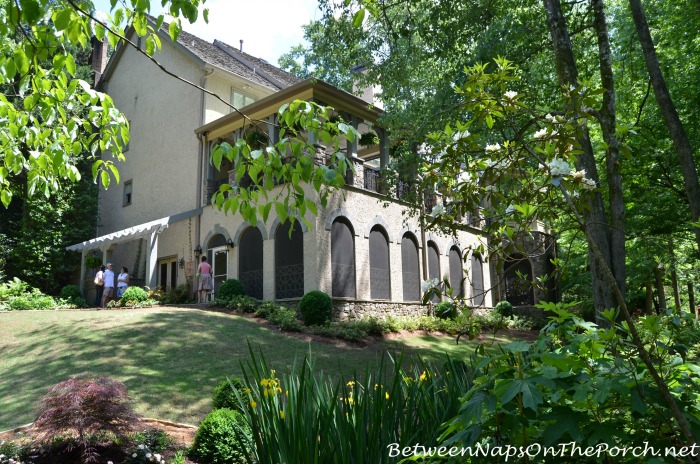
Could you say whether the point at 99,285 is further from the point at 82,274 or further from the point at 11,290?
the point at 82,274

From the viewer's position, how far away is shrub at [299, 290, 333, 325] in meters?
16.6

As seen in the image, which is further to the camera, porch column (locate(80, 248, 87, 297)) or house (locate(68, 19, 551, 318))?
porch column (locate(80, 248, 87, 297))

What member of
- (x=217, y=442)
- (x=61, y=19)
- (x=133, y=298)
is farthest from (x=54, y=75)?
(x=133, y=298)

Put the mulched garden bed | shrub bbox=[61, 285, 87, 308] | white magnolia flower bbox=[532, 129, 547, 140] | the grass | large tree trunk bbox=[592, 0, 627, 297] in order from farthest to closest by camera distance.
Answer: shrub bbox=[61, 285, 87, 308] → the grass → large tree trunk bbox=[592, 0, 627, 297] → the mulched garden bed → white magnolia flower bbox=[532, 129, 547, 140]

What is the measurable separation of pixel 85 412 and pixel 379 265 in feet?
48.8

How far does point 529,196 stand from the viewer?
382 centimetres

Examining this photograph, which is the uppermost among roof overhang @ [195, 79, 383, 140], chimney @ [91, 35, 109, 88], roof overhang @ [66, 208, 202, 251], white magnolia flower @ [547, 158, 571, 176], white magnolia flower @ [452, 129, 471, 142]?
chimney @ [91, 35, 109, 88]

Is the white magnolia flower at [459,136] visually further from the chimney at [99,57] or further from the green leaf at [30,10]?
the chimney at [99,57]

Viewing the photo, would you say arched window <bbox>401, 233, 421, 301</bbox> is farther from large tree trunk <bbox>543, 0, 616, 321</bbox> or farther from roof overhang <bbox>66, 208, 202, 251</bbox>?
large tree trunk <bbox>543, 0, 616, 321</bbox>

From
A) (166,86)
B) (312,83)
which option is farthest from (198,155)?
(312,83)

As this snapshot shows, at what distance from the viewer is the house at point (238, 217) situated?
1892 cm

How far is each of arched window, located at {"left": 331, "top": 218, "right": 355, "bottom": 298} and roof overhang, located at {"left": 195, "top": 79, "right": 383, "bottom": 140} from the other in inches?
159

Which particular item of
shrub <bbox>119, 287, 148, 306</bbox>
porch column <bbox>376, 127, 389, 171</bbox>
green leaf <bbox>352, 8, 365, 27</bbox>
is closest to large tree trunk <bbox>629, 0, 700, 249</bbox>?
green leaf <bbox>352, 8, 365, 27</bbox>

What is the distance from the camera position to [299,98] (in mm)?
20484
